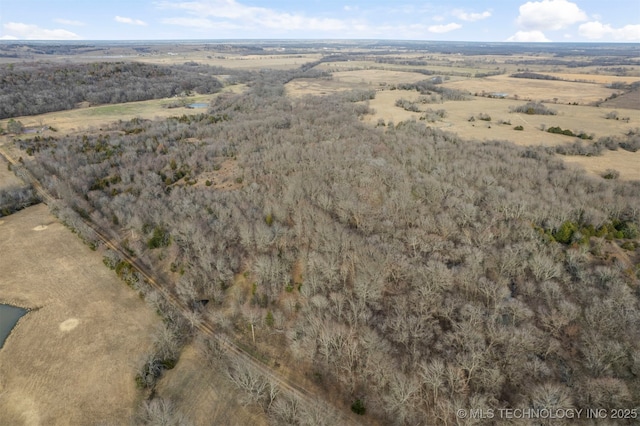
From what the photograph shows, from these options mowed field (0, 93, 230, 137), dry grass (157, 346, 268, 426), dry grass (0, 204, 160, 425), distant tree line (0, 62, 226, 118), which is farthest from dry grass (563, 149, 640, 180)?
distant tree line (0, 62, 226, 118)

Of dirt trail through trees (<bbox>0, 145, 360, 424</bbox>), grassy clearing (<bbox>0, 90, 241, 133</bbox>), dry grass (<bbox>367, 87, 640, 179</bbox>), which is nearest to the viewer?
dirt trail through trees (<bbox>0, 145, 360, 424</bbox>)

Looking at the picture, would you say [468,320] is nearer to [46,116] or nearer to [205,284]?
[205,284]

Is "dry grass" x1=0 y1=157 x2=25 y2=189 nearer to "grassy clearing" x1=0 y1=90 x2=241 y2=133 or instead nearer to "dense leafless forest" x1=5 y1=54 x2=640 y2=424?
"dense leafless forest" x1=5 y1=54 x2=640 y2=424

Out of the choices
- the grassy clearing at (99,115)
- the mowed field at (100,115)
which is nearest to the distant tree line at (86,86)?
the mowed field at (100,115)

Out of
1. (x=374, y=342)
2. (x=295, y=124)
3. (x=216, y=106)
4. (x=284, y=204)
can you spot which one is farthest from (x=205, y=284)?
(x=216, y=106)

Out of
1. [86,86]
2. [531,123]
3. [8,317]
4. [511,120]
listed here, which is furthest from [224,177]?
[86,86]

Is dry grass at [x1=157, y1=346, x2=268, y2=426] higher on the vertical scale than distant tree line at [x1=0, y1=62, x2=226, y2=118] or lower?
lower

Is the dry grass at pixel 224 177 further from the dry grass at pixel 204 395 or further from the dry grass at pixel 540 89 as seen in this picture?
the dry grass at pixel 540 89
